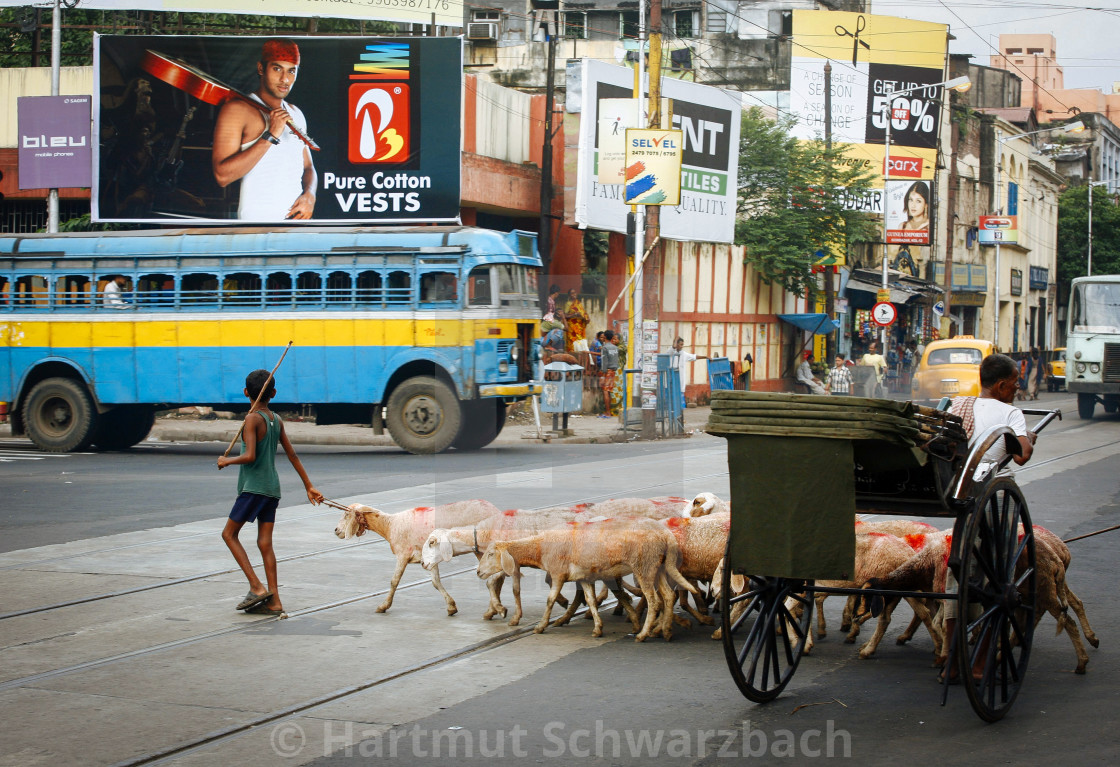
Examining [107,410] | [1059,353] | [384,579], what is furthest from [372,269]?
[1059,353]

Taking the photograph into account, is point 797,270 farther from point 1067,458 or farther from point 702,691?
point 702,691

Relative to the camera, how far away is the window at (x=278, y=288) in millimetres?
19266

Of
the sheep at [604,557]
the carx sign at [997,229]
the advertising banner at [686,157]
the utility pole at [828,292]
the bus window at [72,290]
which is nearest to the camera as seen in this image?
the sheep at [604,557]

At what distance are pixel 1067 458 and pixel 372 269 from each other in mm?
11412

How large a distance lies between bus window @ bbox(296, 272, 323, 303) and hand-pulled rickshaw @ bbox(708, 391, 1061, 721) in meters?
14.3

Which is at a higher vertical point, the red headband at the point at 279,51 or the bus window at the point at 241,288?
the red headband at the point at 279,51

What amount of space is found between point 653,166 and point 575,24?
24.1 metres

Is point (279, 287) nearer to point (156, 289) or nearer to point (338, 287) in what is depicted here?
point (338, 287)

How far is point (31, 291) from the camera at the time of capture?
19672 mm

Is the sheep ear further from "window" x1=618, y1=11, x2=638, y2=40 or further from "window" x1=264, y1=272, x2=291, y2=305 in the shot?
"window" x1=618, y1=11, x2=638, y2=40

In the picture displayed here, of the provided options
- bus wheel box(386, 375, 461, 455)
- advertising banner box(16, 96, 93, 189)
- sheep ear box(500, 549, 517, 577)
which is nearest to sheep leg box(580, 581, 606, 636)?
sheep ear box(500, 549, 517, 577)

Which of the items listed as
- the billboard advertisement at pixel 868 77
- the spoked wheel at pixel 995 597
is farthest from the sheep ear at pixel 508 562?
the billboard advertisement at pixel 868 77

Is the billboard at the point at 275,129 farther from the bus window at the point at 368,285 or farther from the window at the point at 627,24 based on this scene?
the window at the point at 627,24

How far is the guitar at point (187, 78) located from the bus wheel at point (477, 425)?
465 inches
